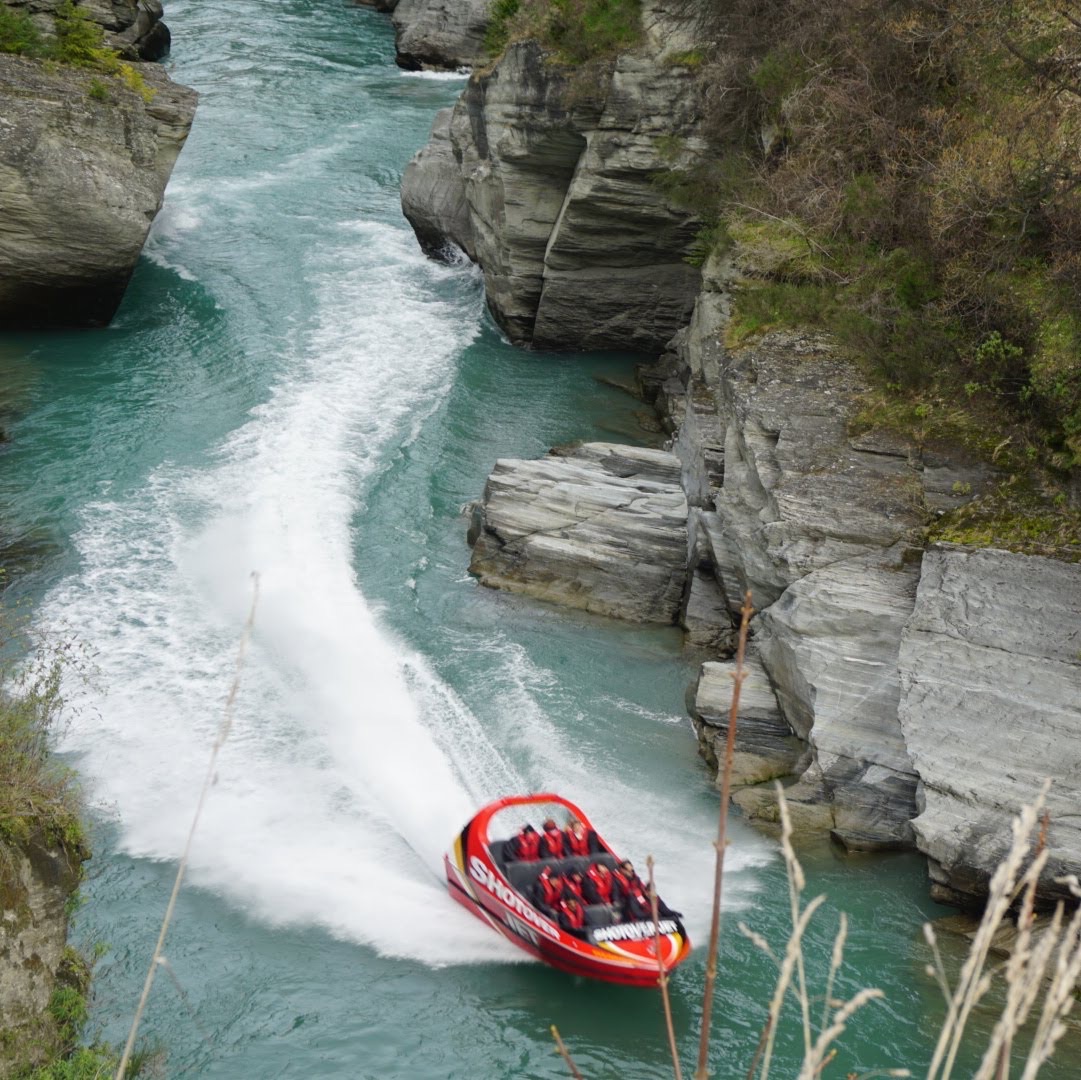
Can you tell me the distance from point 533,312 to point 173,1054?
66.5 ft

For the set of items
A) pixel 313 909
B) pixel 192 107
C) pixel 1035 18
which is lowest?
pixel 313 909

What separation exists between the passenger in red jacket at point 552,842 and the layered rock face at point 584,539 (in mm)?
5778

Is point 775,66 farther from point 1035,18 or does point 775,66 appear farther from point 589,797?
point 589,797

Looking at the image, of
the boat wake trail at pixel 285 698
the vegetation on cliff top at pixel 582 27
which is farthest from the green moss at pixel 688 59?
the boat wake trail at pixel 285 698

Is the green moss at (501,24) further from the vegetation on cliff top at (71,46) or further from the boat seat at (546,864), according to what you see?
the boat seat at (546,864)

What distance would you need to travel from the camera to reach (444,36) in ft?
146

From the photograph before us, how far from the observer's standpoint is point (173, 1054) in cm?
1209

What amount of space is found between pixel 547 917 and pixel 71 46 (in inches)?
921

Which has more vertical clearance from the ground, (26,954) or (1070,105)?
(1070,105)

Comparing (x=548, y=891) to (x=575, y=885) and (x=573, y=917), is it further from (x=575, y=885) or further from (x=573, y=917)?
(x=573, y=917)

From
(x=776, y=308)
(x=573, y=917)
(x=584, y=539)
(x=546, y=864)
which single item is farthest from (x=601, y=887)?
(x=776, y=308)

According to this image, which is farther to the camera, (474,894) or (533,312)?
(533,312)

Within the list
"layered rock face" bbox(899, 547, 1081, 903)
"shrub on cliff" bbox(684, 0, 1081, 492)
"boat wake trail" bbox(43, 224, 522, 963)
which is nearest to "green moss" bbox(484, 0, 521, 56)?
"shrub on cliff" bbox(684, 0, 1081, 492)

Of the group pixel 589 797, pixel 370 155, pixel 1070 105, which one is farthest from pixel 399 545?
pixel 370 155
